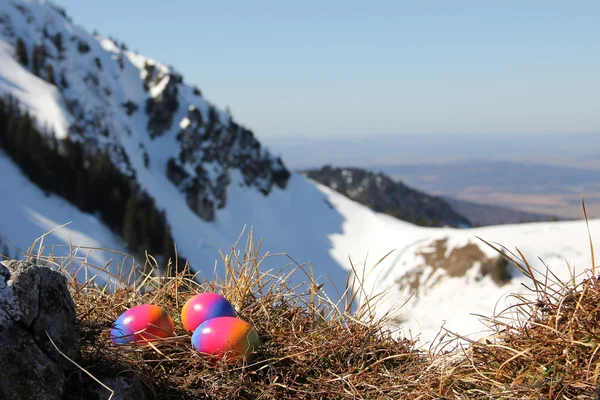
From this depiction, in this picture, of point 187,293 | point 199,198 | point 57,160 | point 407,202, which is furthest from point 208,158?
point 407,202

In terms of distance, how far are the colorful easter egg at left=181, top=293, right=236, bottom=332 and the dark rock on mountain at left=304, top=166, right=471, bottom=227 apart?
116 metres

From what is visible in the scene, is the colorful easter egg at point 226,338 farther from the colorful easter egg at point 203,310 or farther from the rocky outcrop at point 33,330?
the rocky outcrop at point 33,330

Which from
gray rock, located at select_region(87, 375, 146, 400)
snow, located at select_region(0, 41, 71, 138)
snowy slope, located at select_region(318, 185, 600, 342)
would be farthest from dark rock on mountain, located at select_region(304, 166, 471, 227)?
gray rock, located at select_region(87, 375, 146, 400)

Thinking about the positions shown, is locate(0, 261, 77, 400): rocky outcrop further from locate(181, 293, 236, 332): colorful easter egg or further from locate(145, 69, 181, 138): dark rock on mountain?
locate(145, 69, 181, 138): dark rock on mountain

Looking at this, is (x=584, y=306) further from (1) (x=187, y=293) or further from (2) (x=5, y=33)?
(2) (x=5, y=33)

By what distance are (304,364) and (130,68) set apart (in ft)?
252

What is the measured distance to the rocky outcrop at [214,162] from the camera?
6062 cm

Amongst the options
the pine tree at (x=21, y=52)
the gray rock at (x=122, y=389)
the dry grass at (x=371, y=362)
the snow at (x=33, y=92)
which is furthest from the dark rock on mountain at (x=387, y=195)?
the gray rock at (x=122, y=389)

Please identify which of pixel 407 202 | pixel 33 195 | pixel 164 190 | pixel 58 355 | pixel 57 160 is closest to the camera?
pixel 58 355

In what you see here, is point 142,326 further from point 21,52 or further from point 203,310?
point 21,52

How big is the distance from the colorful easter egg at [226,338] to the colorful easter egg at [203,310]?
7.5 inches

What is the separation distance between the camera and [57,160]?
130 feet

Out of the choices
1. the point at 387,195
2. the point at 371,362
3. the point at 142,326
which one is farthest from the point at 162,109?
the point at 387,195

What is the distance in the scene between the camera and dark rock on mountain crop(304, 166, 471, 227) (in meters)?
122
